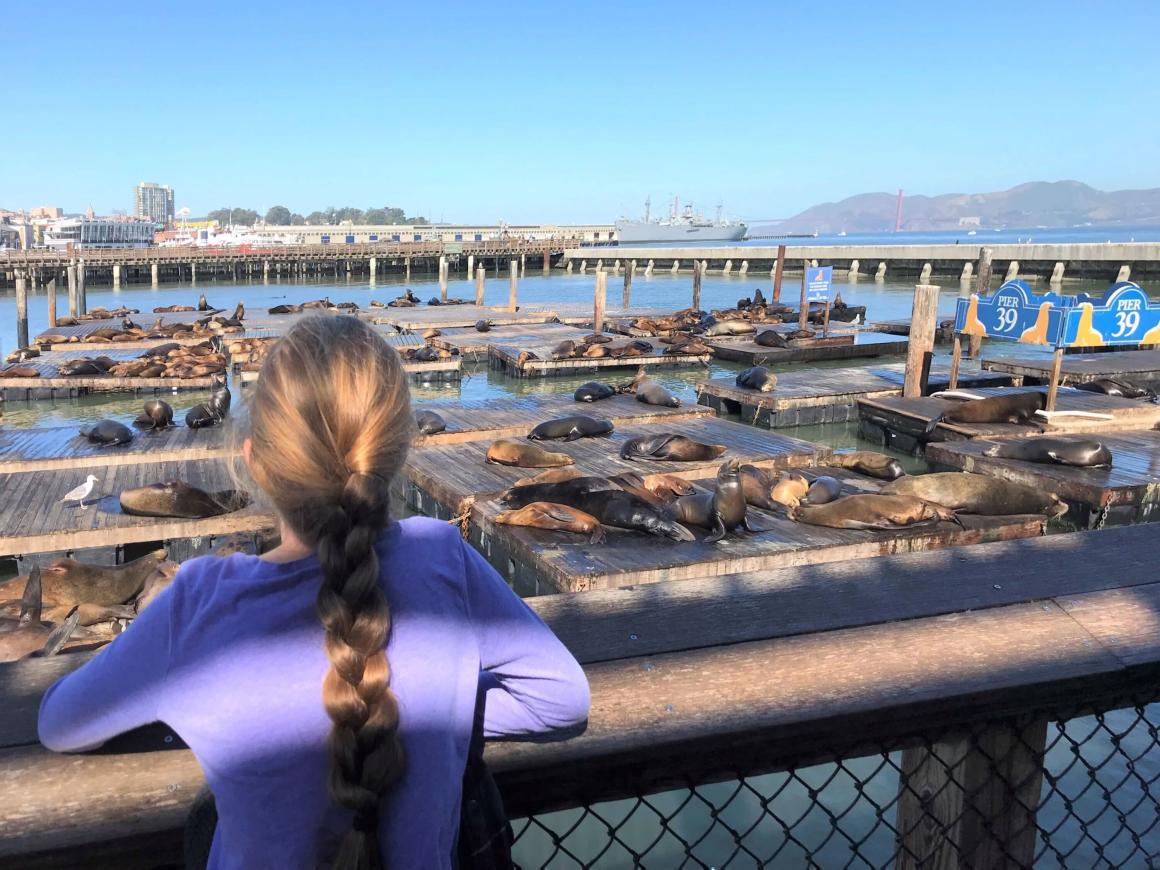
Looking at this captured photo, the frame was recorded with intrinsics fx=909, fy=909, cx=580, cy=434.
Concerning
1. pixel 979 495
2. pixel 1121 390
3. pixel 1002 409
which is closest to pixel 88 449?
pixel 979 495

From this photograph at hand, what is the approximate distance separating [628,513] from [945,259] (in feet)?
123

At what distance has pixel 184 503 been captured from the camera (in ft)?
22.7

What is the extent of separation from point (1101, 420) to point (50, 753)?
10.4m

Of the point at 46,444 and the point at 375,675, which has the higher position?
the point at 375,675

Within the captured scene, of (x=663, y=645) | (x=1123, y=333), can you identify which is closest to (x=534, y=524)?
(x=663, y=645)

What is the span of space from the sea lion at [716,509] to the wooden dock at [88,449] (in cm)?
414

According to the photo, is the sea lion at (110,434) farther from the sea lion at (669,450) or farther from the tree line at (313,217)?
the tree line at (313,217)

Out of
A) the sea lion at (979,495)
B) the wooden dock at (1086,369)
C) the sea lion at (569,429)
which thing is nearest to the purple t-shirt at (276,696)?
the sea lion at (979,495)

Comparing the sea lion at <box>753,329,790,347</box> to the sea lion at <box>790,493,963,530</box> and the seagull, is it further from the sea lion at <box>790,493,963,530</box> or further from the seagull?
the seagull

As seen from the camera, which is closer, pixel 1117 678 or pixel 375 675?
pixel 375 675

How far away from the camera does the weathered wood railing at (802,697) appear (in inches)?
39.1

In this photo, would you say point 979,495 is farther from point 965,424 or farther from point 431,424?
point 431,424

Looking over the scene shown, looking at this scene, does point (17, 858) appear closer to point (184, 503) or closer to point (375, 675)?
point (375, 675)

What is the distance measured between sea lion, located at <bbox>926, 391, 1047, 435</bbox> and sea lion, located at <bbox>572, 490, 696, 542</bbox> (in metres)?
4.99
